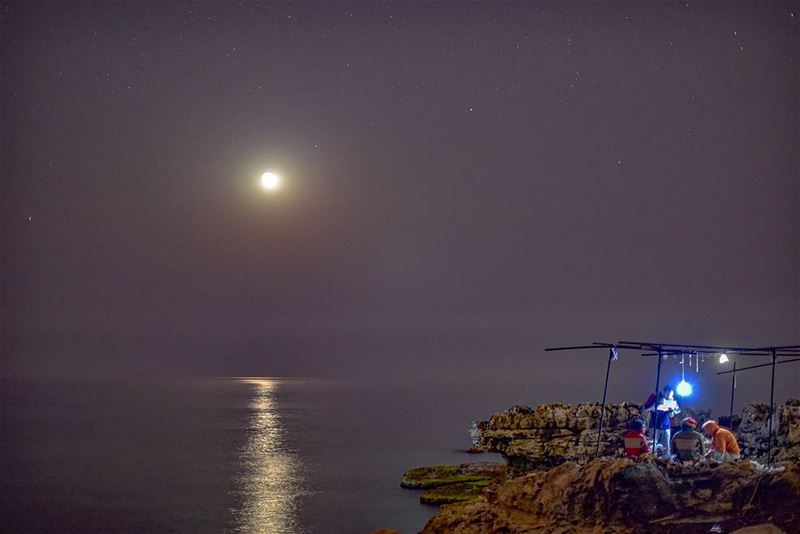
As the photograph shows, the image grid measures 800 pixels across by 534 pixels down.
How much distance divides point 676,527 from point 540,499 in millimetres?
3571

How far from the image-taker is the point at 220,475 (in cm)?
6919

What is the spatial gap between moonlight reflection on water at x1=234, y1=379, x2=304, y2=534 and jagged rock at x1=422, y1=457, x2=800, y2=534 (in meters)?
29.5

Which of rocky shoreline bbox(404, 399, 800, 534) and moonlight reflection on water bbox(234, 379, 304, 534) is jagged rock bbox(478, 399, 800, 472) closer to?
moonlight reflection on water bbox(234, 379, 304, 534)

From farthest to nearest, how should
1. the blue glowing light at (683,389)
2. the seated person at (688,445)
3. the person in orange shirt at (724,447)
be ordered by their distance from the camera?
the blue glowing light at (683,389) < the person in orange shirt at (724,447) < the seated person at (688,445)

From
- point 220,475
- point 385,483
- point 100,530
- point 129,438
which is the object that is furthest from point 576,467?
point 129,438

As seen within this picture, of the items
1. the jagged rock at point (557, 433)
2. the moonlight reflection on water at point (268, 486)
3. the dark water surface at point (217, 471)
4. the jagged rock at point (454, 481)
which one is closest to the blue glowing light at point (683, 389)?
the jagged rock at point (557, 433)

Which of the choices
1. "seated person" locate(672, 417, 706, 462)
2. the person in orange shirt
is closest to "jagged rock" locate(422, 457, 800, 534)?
"seated person" locate(672, 417, 706, 462)

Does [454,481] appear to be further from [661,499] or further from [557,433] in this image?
[661,499]

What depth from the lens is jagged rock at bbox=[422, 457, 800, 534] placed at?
1898 cm

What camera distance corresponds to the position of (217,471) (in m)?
72.0

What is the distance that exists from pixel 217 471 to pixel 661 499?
59.6 metres

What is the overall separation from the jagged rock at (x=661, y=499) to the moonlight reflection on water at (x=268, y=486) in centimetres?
2946

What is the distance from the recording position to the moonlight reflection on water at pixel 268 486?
4834cm

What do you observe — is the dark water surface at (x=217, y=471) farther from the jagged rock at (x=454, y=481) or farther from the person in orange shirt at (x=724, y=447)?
the person in orange shirt at (x=724, y=447)
